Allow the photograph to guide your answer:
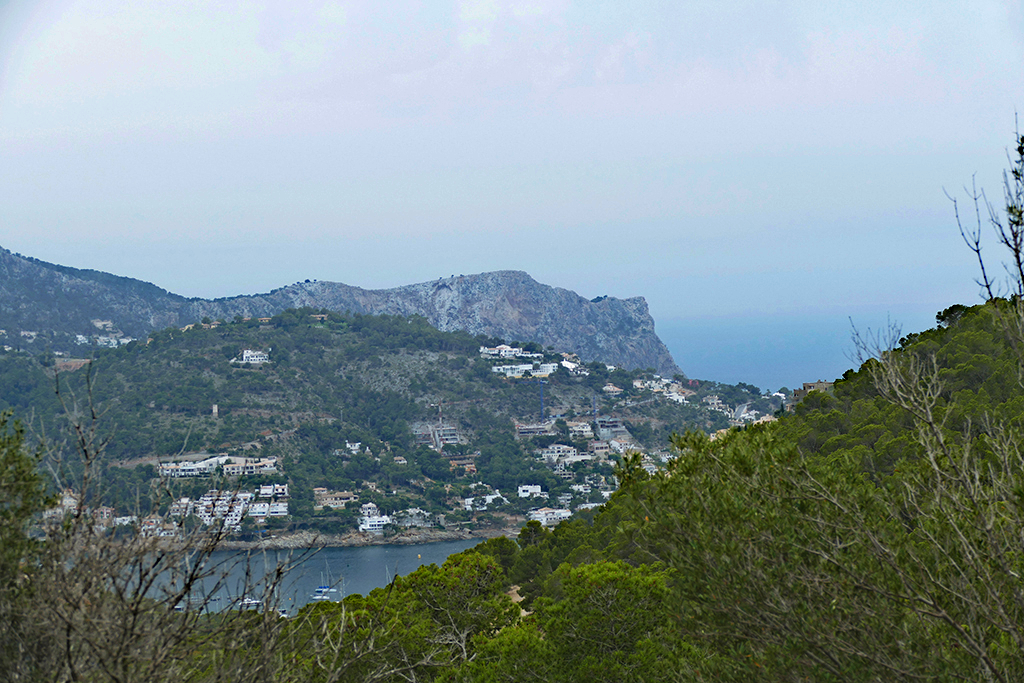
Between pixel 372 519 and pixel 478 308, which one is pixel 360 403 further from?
pixel 478 308

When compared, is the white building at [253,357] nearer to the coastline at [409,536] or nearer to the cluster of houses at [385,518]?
the cluster of houses at [385,518]

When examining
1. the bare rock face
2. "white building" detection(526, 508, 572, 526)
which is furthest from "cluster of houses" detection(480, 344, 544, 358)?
the bare rock face

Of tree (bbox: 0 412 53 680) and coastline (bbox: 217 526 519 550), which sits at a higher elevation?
tree (bbox: 0 412 53 680)

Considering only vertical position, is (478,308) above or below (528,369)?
above

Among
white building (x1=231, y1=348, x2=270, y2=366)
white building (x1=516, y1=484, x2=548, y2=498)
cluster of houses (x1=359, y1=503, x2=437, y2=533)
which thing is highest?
white building (x1=231, y1=348, x2=270, y2=366)

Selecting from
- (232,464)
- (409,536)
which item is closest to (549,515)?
(409,536)

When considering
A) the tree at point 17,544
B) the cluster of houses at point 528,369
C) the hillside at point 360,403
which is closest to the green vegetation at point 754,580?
the tree at point 17,544

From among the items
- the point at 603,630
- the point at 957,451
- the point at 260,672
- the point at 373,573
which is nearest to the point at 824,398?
the point at 603,630

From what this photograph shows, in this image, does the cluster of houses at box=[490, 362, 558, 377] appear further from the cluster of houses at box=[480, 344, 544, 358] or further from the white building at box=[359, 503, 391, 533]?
the white building at box=[359, 503, 391, 533]

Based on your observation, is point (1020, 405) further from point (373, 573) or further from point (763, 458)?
point (373, 573)
